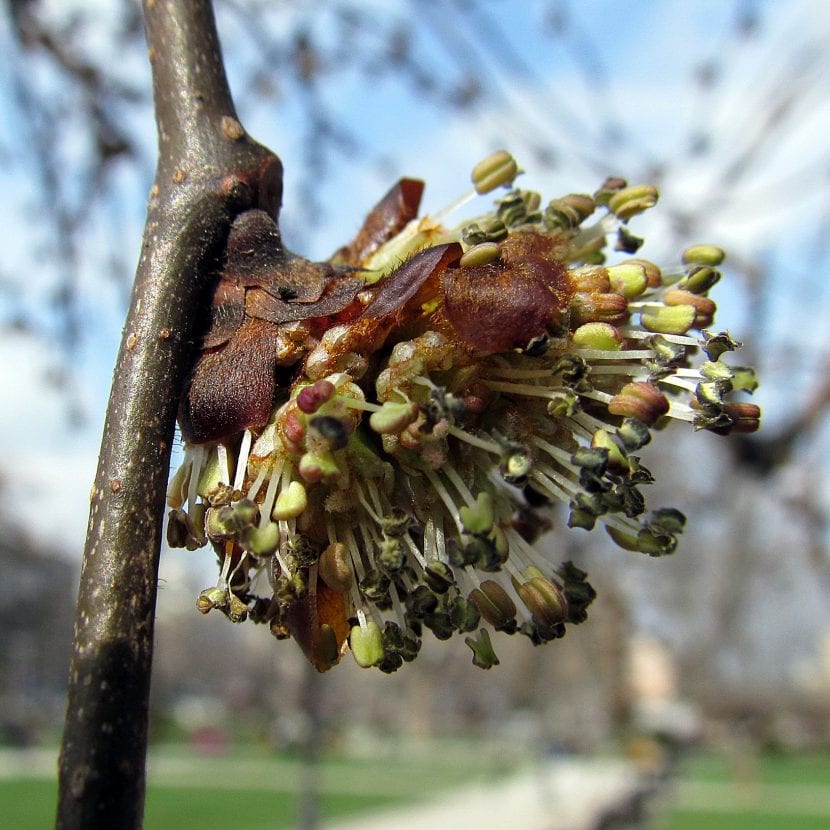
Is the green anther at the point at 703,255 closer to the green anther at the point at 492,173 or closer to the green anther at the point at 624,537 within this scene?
the green anther at the point at 492,173

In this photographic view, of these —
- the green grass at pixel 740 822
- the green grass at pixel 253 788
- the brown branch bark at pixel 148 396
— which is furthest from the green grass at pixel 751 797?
the brown branch bark at pixel 148 396

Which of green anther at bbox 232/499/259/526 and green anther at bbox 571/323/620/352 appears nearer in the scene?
green anther at bbox 232/499/259/526

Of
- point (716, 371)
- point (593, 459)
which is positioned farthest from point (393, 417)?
point (716, 371)

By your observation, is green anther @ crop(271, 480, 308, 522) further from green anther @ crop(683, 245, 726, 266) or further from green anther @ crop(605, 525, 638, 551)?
green anther @ crop(683, 245, 726, 266)

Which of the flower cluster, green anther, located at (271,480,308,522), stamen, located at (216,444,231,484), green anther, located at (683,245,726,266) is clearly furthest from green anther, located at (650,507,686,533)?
stamen, located at (216,444,231,484)

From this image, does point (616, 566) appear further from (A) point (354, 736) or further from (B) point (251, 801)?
(A) point (354, 736)
